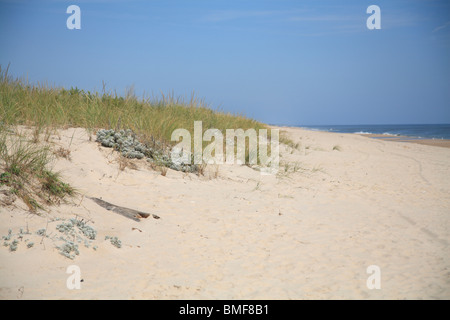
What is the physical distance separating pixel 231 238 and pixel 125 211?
4.87 ft

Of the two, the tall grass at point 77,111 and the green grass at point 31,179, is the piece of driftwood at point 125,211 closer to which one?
the green grass at point 31,179

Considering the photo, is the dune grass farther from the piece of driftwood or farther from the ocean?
the ocean

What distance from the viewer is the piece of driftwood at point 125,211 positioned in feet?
16.4

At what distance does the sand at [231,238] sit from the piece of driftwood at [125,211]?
10cm

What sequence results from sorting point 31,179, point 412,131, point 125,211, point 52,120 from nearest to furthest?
point 31,179, point 125,211, point 52,120, point 412,131

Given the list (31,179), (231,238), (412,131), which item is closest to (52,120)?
(31,179)

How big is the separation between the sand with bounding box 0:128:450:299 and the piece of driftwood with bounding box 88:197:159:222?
0.10m

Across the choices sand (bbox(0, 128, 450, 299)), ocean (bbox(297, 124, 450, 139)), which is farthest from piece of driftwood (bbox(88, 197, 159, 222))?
ocean (bbox(297, 124, 450, 139))

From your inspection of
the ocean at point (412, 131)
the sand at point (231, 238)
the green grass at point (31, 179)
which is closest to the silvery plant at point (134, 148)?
the sand at point (231, 238)

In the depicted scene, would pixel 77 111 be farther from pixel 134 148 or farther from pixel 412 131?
pixel 412 131

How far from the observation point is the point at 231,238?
472 cm

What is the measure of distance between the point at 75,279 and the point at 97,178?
280 cm

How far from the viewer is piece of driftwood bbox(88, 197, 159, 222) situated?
196 inches
